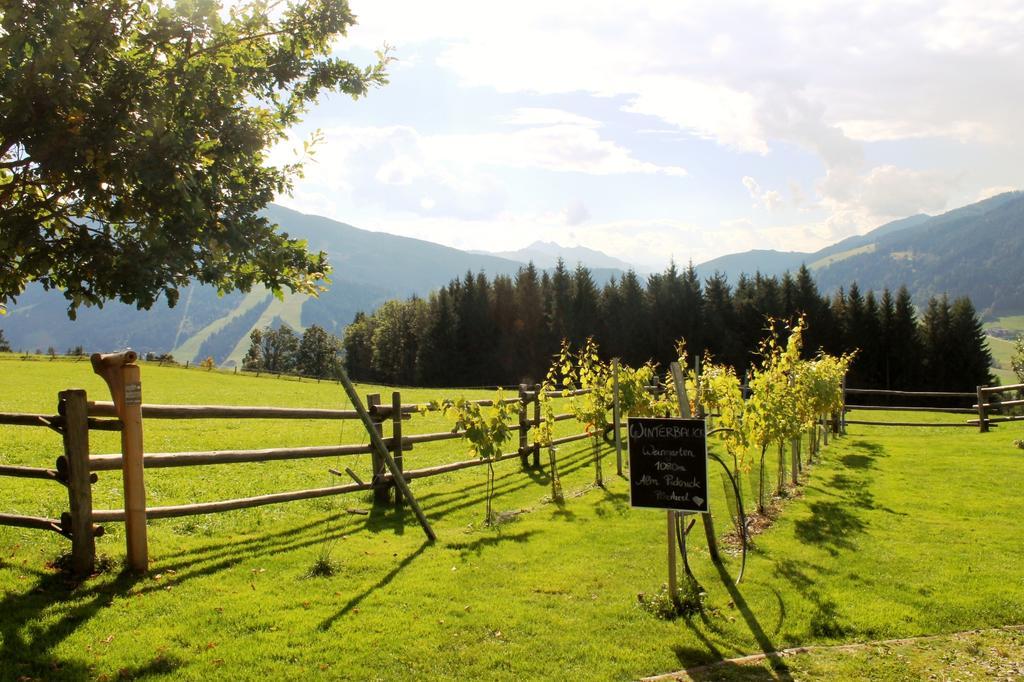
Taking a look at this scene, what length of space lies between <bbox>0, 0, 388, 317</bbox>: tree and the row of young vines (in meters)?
5.15

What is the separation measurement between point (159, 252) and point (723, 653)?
19.5ft

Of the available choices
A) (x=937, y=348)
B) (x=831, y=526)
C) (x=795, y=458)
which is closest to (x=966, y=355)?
(x=937, y=348)

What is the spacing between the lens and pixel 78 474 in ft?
21.2

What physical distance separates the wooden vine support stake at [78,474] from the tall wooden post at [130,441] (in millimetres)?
325

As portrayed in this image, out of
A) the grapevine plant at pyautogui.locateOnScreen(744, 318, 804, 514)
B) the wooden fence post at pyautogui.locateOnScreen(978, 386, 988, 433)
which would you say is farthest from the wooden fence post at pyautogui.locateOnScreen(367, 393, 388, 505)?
the wooden fence post at pyautogui.locateOnScreen(978, 386, 988, 433)

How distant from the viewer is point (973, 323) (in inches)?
2623

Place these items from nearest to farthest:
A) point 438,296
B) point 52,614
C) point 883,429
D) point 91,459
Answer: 1. point 52,614
2. point 91,459
3. point 883,429
4. point 438,296

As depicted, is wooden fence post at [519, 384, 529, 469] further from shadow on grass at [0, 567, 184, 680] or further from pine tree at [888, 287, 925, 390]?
pine tree at [888, 287, 925, 390]

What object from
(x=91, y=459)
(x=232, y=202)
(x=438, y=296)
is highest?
(x=438, y=296)

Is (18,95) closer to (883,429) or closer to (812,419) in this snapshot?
(812,419)

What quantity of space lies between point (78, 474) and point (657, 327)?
68867 mm

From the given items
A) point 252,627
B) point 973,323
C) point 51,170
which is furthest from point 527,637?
point 973,323

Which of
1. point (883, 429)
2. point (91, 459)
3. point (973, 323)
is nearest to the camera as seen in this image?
point (91, 459)

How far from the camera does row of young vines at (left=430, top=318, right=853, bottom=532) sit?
10586 mm
